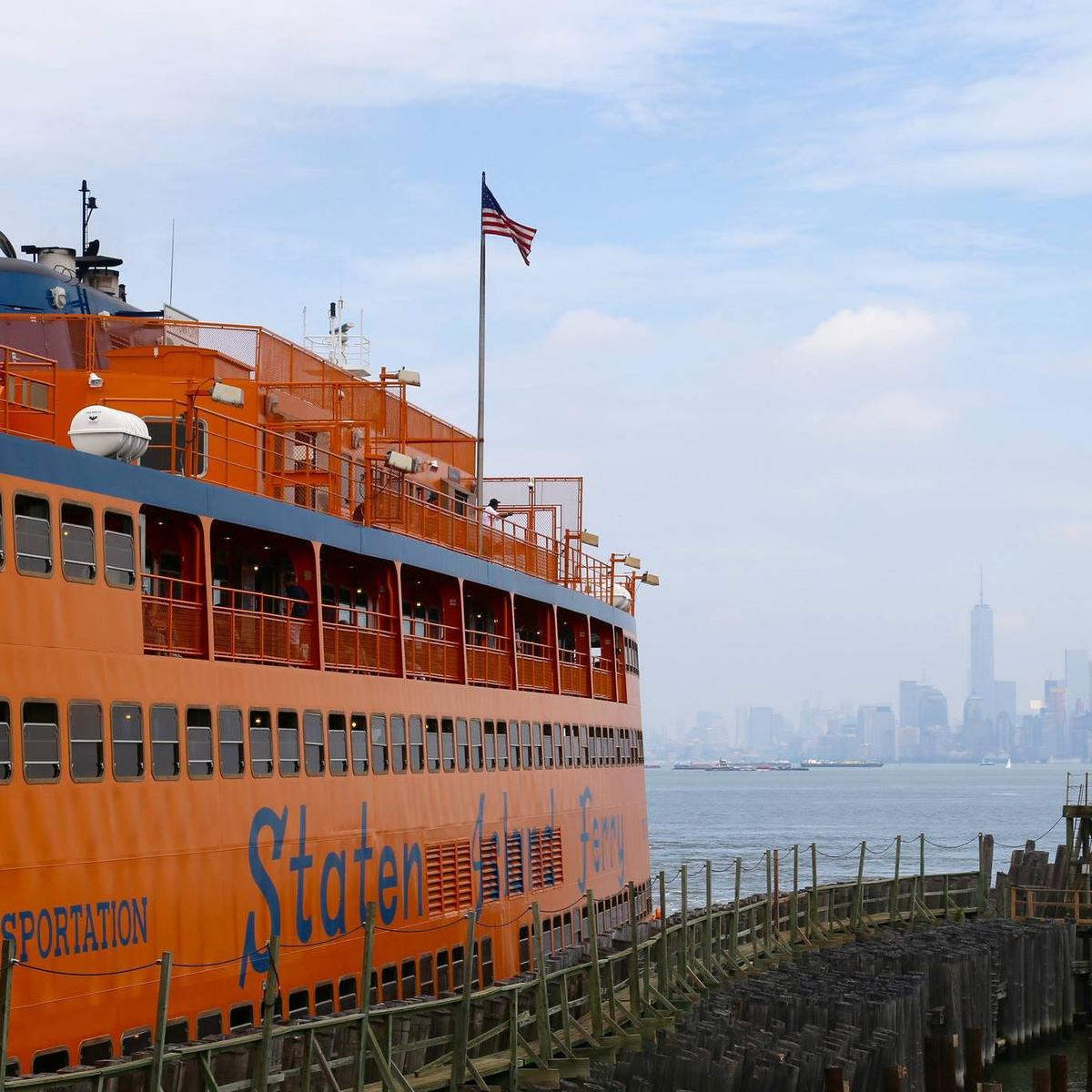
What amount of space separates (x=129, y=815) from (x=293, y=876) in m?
4.39

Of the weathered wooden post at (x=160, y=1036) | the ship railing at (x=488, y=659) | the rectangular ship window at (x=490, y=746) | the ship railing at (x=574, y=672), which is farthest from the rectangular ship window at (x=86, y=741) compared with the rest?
the ship railing at (x=574, y=672)

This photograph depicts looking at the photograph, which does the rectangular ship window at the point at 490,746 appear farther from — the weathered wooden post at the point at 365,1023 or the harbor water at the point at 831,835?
the harbor water at the point at 831,835

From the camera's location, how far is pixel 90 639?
20469mm

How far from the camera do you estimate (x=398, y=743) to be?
28.6 meters

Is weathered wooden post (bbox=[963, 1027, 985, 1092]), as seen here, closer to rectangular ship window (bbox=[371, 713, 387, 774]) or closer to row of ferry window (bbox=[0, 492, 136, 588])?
rectangular ship window (bbox=[371, 713, 387, 774])

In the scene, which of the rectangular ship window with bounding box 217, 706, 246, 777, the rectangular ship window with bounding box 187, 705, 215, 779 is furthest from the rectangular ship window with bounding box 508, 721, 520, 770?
the rectangular ship window with bounding box 187, 705, 215, 779

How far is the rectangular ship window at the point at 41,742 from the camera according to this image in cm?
1914

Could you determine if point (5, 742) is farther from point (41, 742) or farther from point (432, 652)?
point (432, 652)

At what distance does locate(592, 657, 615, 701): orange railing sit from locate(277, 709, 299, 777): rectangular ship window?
20.3m

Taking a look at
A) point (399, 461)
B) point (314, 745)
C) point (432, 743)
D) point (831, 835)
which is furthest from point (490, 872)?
point (831, 835)

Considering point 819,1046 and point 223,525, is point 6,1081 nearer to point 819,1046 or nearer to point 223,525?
point 223,525

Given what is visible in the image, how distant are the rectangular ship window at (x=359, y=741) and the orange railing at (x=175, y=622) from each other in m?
4.10

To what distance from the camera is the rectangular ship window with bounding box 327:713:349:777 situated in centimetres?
2600

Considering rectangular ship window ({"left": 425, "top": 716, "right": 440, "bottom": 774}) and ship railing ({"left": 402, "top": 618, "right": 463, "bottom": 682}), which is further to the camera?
ship railing ({"left": 402, "top": 618, "right": 463, "bottom": 682})
